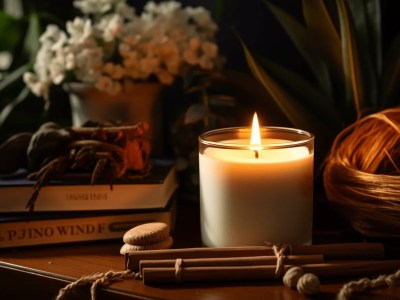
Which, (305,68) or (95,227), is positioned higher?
(305,68)

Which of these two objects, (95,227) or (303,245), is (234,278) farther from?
(95,227)

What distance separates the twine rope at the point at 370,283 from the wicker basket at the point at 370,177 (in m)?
0.07

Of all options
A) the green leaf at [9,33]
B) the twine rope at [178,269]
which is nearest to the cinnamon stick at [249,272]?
the twine rope at [178,269]

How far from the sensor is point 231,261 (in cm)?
61

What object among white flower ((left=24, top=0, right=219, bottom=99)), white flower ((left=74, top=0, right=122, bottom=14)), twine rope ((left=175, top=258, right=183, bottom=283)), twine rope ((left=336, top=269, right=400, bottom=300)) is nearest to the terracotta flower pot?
white flower ((left=24, top=0, right=219, bottom=99))

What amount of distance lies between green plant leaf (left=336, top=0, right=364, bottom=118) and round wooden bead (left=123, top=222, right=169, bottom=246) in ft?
0.94

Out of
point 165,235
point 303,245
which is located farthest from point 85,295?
point 303,245

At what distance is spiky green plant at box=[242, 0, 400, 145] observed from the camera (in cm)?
76

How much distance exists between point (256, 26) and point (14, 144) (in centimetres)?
Result: 44

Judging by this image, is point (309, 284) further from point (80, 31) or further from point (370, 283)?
point (80, 31)

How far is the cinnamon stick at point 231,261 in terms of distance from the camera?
605 millimetres

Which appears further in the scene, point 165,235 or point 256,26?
point 256,26

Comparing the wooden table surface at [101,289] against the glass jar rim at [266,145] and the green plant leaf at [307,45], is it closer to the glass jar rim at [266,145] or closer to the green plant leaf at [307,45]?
the glass jar rim at [266,145]

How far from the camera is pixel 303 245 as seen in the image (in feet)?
2.08
